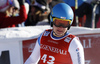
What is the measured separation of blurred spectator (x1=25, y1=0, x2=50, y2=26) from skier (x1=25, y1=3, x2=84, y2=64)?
8.87ft

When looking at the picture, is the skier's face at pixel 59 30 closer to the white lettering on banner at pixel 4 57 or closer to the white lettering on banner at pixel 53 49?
the white lettering on banner at pixel 53 49

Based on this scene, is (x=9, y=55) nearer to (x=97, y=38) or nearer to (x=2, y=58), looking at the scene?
(x=2, y=58)

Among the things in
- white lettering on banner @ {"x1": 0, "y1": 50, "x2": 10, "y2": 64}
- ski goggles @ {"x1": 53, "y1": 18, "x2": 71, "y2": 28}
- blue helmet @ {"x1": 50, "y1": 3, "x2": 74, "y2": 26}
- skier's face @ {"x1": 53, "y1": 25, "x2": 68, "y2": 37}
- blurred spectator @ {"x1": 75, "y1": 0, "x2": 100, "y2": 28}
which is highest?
blue helmet @ {"x1": 50, "y1": 3, "x2": 74, "y2": 26}

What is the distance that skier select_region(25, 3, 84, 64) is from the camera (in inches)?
95.9

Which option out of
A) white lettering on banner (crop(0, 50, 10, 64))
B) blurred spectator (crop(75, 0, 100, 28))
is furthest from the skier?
blurred spectator (crop(75, 0, 100, 28))

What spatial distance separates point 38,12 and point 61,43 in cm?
309

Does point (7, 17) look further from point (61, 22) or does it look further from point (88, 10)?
point (88, 10)

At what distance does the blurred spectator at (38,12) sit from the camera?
535cm

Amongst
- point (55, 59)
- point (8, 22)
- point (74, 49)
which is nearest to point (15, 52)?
point (8, 22)

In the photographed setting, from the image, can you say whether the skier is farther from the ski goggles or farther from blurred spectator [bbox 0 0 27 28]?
blurred spectator [bbox 0 0 27 28]

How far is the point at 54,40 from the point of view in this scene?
257cm

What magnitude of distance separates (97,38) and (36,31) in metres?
1.21

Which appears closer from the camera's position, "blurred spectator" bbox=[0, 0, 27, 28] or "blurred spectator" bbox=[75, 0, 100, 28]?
"blurred spectator" bbox=[0, 0, 27, 28]

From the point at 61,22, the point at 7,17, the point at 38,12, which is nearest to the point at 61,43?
the point at 61,22
